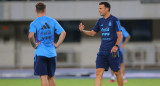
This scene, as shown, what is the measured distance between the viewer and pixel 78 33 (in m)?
23.5

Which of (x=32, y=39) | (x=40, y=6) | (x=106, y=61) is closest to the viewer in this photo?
(x=40, y=6)

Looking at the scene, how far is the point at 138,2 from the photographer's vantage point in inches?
859

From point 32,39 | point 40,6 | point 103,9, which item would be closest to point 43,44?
point 32,39

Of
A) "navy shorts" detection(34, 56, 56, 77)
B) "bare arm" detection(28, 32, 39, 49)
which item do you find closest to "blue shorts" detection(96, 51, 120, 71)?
"navy shorts" detection(34, 56, 56, 77)

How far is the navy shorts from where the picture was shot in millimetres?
6668

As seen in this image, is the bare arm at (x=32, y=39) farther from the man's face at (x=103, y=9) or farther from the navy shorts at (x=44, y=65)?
the man's face at (x=103, y=9)

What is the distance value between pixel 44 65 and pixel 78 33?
16842 millimetres

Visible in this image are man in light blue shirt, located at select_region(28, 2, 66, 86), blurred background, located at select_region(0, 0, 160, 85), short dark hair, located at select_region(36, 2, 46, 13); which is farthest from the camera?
blurred background, located at select_region(0, 0, 160, 85)

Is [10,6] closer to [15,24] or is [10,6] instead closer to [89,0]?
[15,24]

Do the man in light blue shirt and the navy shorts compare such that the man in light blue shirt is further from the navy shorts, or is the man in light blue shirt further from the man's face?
the man's face

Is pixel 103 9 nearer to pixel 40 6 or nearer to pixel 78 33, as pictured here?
pixel 40 6

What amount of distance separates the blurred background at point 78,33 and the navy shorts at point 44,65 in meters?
13.9

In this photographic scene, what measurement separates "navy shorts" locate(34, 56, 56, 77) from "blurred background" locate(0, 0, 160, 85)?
546 inches

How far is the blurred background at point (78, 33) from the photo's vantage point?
20.9 meters
